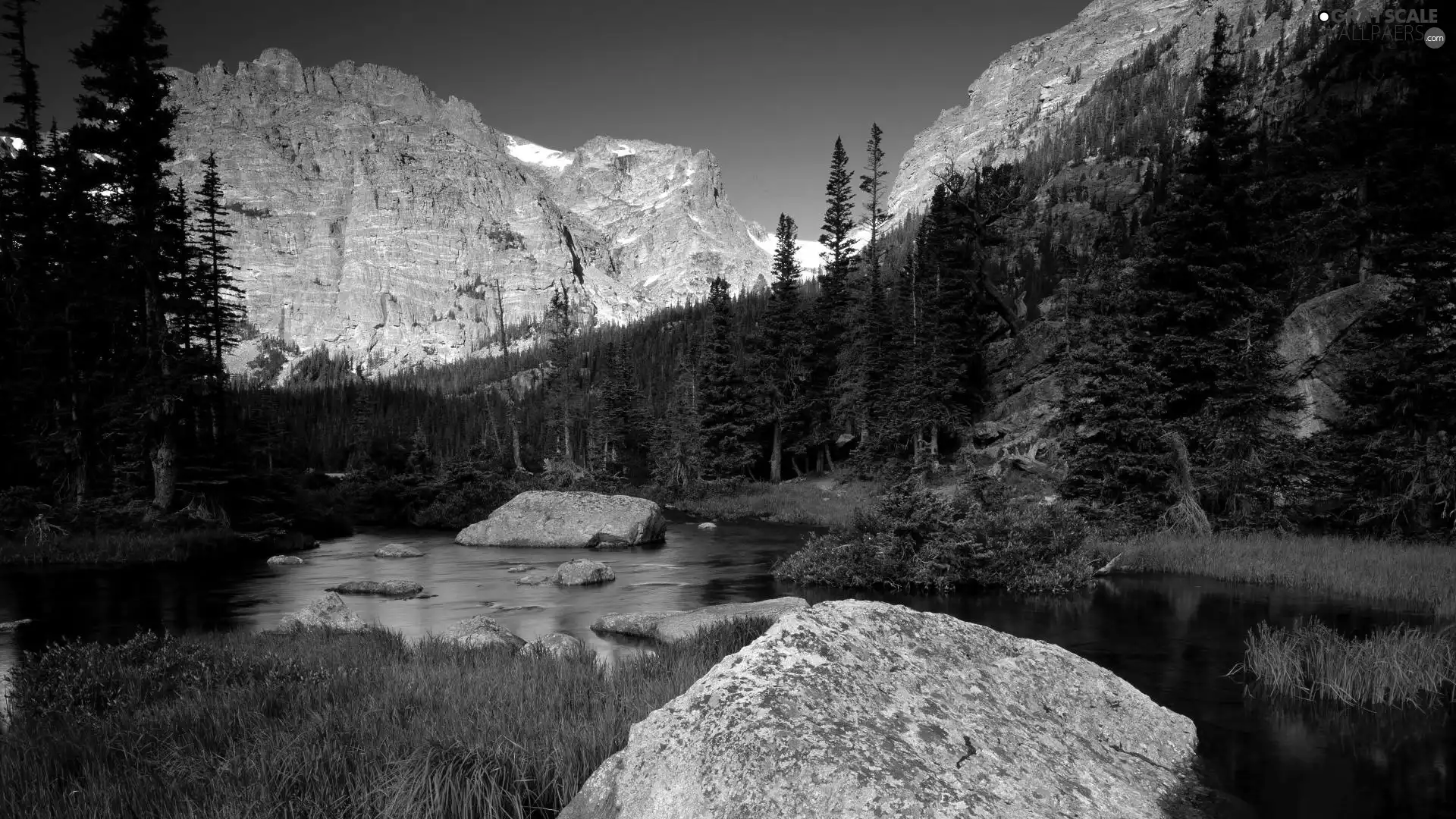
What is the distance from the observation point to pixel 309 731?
548 centimetres

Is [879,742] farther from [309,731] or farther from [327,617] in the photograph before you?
[327,617]

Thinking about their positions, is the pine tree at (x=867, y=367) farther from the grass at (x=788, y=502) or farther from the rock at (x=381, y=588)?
the rock at (x=381, y=588)

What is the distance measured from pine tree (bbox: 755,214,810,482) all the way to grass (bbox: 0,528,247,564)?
3346 centimetres

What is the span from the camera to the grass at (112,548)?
2336 centimetres

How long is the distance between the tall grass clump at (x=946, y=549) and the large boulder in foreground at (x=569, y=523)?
11626 millimetres

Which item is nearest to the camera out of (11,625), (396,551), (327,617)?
(327,617)

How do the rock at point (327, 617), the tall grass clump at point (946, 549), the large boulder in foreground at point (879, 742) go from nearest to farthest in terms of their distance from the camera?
the large boulder in foreground at point (879, 742), the rock at point (327, 617), the tall grass clump at point (946, 549)

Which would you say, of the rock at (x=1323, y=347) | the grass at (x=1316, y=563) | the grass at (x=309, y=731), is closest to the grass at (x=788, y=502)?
the grass at (x=1316, y=563)

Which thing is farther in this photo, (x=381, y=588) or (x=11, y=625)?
(x=381, y=588)

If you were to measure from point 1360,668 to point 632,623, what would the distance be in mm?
11143

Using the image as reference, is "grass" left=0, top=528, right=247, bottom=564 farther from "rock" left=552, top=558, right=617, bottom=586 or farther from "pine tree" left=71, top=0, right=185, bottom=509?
"rock" left=552, top=558, right=617, bottom=586

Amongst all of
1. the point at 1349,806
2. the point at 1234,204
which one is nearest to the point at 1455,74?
the point at 1234,204

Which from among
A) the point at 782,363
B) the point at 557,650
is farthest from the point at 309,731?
the point at 782,363

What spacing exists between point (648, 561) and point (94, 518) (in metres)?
19.0
